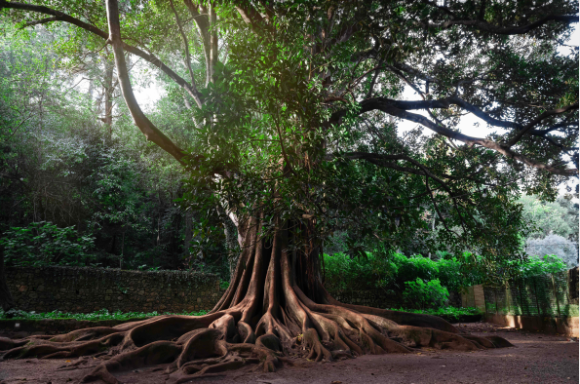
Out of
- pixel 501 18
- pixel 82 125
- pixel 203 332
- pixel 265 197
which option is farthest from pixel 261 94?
pixel 82 125

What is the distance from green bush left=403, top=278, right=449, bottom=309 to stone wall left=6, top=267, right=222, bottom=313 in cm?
738

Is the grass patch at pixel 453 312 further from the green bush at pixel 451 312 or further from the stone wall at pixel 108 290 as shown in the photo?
the stone wall at pixel 108 290

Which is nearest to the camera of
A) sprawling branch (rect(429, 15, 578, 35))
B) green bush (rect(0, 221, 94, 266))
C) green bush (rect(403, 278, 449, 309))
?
sprawling branch (rect(429, 15, 578, 35))

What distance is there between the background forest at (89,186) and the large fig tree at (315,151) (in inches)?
105

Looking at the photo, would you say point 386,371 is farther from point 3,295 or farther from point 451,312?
point 451,312

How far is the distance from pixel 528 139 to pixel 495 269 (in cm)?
300

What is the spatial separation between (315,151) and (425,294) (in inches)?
450

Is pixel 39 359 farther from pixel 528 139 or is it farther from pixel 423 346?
pixel 528 139

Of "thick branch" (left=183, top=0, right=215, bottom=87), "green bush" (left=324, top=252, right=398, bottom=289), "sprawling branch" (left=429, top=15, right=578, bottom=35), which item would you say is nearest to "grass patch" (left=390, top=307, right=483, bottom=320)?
"green bush" (left=324, top=252, right=398, bottom=289)

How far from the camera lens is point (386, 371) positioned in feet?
14.5

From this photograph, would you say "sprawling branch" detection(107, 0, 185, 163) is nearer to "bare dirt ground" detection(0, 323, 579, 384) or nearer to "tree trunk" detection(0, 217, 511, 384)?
"tree trunk" detection(0, 217, 511, 384)

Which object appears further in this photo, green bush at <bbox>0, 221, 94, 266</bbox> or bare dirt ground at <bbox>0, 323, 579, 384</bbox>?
green bush at <bbox>0, 221, 94, 266</bbox>

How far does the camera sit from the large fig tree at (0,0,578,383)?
4.89m

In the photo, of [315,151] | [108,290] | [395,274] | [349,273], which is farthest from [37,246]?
[395,274]
